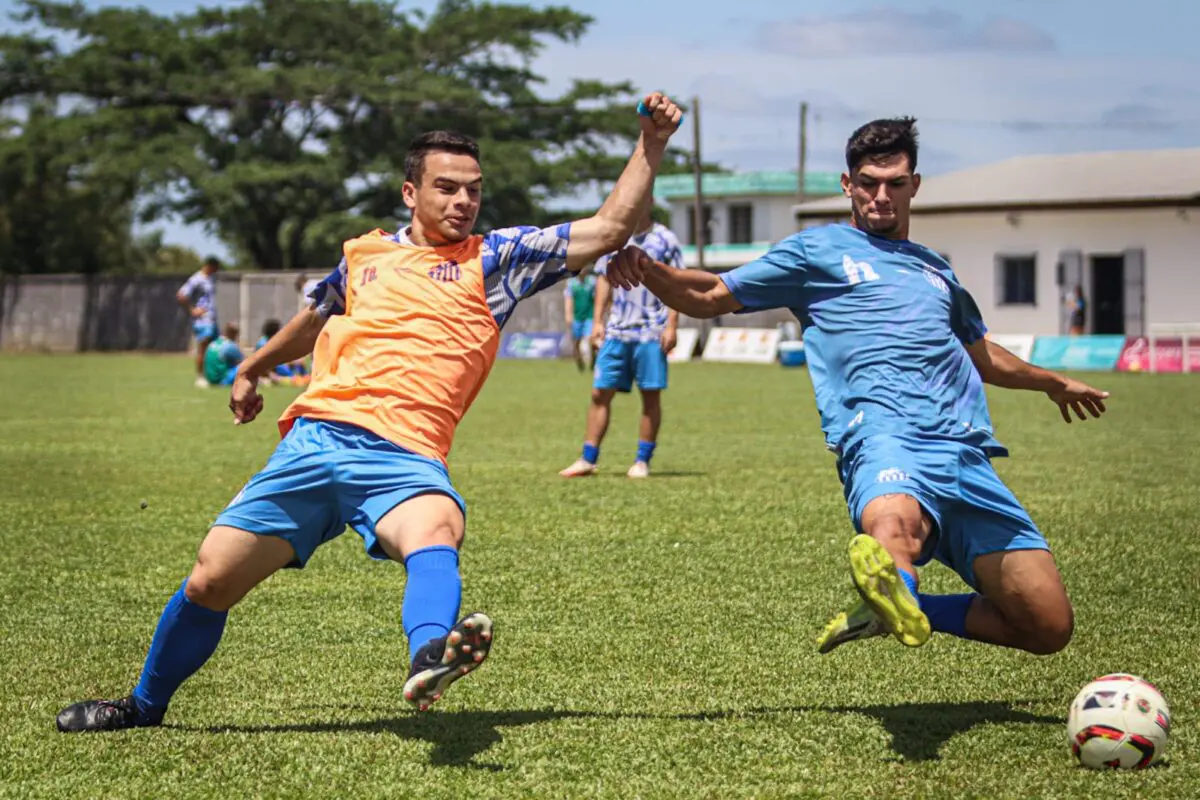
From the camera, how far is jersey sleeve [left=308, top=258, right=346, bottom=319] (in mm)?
5402

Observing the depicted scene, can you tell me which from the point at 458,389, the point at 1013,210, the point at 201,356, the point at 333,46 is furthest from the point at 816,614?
the point at 333,46

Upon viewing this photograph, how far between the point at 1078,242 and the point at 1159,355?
1034 centimetres

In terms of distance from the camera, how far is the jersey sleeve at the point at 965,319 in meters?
5.58

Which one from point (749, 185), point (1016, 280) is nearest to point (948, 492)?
point (1016, 280)

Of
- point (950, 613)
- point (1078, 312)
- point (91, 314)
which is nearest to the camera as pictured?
point (950, 613)

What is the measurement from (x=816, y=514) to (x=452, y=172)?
5.65 metres

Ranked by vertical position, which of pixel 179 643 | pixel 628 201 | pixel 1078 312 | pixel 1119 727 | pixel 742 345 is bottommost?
pixel 742 345

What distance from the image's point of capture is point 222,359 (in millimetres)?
26688

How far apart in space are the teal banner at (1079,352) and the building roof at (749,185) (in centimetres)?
4316

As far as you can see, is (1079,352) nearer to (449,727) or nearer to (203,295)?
(203,295)

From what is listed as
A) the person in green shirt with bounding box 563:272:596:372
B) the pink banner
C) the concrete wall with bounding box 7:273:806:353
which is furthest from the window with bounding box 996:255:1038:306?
the person in green shirt with bounding box 563:272:596:372

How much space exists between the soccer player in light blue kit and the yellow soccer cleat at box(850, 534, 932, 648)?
0.91 feet

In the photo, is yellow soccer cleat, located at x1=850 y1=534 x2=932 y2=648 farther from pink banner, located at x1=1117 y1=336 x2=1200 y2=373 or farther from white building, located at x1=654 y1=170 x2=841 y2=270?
white building, located at x1=654 y1=170 x2=841 y2=270

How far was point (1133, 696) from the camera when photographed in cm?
474
